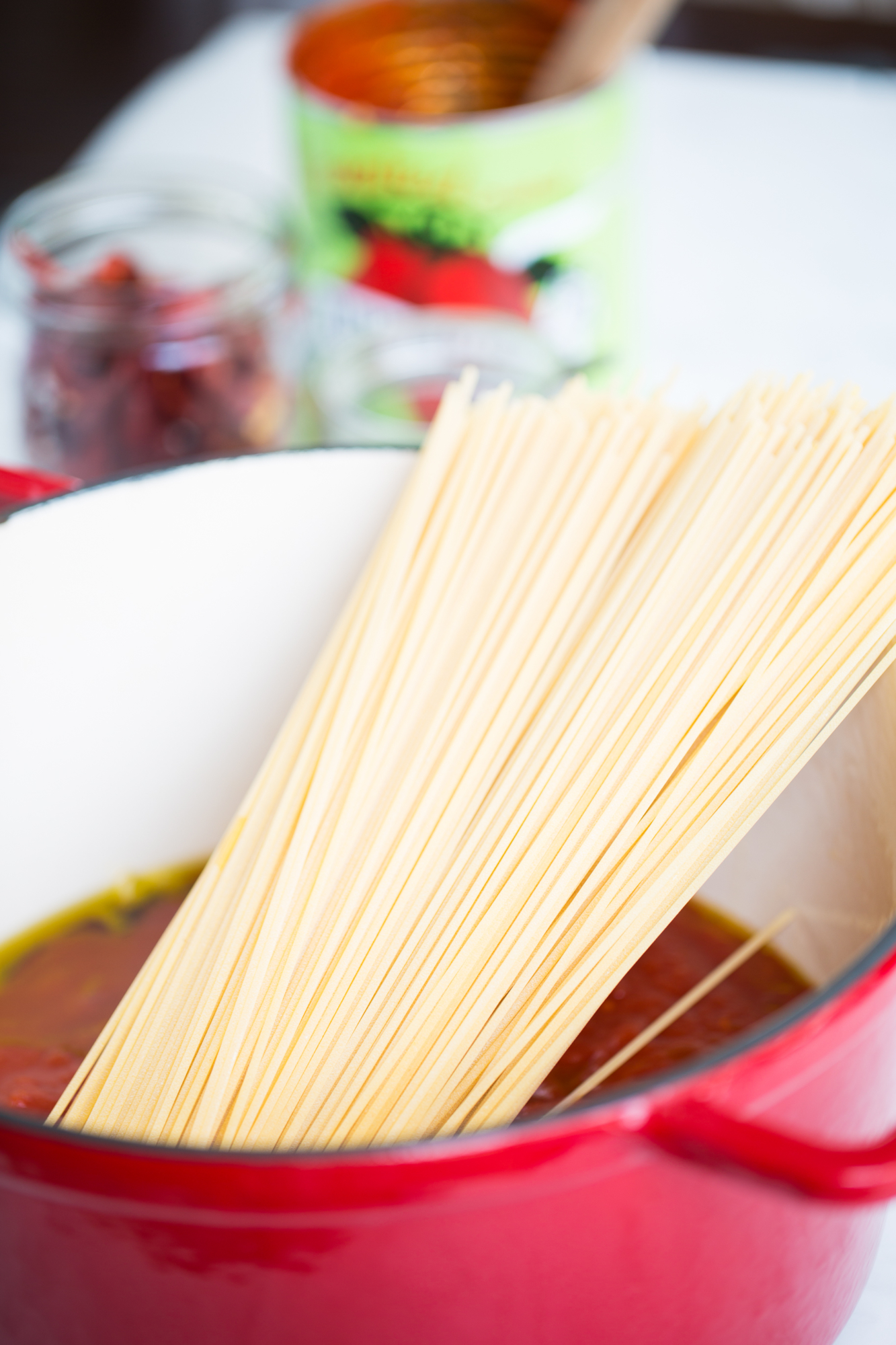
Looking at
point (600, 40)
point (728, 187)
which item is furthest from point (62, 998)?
point (728, 187)

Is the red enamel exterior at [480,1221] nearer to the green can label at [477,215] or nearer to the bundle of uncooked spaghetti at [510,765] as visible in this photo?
the bundle of uncooked spaghetti at [510,765]

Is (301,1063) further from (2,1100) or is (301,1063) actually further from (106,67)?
(106,67)

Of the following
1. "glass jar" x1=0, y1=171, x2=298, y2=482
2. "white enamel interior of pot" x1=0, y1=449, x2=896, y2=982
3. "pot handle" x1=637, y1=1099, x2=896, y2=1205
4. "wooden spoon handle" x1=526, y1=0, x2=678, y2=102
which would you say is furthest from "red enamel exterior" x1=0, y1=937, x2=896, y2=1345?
"wooden spoon handle" x1=526, y1=0, x2=678, y2=102

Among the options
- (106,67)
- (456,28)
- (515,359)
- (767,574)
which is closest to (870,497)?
(767,574)

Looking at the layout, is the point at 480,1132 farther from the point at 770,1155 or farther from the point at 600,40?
the point at 600,40

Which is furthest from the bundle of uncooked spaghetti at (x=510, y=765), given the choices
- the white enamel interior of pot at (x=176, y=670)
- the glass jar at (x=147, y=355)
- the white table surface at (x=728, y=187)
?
the white table surface at (x=728, y=187)

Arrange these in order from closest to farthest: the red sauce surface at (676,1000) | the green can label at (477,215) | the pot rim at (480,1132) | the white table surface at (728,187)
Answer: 1. the pot rim at (480,1132)
2. the red sauce surface at (676,1000)
3. the green can label at (477,215)
4. the white table surface at (728,187)

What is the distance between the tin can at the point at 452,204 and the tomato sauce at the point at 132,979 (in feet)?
1.00

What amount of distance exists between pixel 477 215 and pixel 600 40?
0.32 ft

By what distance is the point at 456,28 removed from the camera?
672 millimetres

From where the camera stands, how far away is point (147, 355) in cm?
57

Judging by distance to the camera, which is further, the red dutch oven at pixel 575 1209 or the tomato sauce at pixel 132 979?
the tomato sauce at pixel 132 979

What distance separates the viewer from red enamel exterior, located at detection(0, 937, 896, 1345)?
0.20 meters

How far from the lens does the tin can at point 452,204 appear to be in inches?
22.2
